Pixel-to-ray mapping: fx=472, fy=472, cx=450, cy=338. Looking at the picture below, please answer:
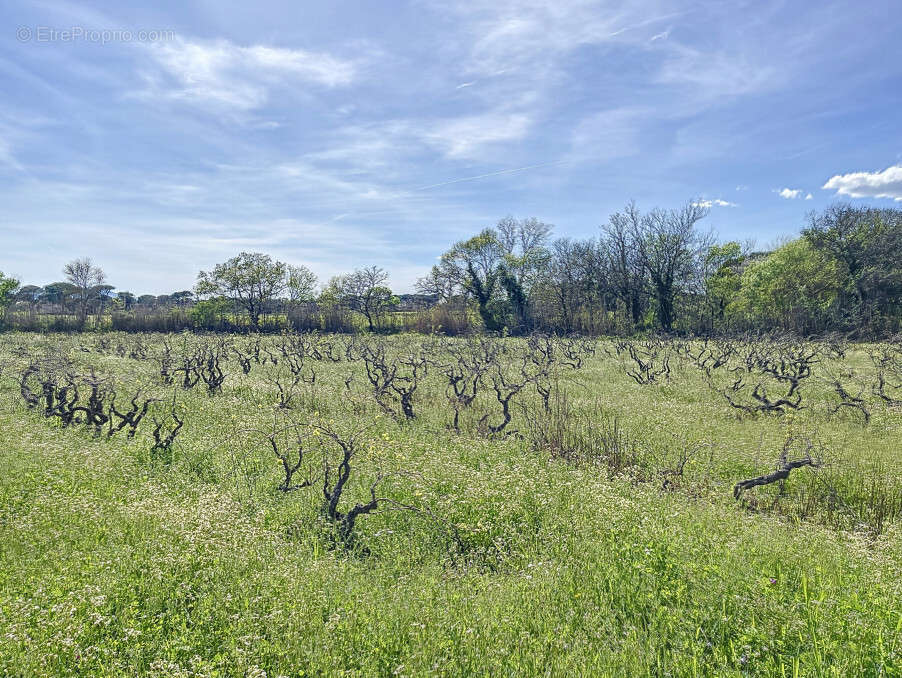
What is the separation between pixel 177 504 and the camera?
6.89 metres

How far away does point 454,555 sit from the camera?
5863mm

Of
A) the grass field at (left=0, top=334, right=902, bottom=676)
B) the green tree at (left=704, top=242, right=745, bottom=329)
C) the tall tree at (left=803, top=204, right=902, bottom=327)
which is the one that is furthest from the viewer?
the green tree at (left=704, top=242, right=745, bottom=329)

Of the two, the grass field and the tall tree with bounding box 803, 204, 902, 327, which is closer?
the grass field

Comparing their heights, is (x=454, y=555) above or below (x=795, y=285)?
below

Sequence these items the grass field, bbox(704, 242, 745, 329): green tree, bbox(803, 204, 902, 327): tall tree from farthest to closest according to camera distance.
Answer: bbox(704, 242, 745, 329): green tree → bbox(803, 204, 902, 327): tall tree → the grass field

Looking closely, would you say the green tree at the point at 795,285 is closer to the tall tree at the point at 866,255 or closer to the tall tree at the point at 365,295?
the tall tree at the point at 866,255

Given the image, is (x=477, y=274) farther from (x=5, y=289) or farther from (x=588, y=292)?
(x=5, y=289)

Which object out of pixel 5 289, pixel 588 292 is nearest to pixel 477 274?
pixel 588 292

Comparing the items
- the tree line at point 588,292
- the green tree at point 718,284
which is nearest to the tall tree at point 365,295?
the tree line at point 588,292

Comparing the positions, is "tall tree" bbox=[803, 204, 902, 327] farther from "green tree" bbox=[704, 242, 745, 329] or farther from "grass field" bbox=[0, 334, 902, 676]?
"grass field" bbox=[0, 334, 902, 676]

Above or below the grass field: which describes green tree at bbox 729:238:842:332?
above

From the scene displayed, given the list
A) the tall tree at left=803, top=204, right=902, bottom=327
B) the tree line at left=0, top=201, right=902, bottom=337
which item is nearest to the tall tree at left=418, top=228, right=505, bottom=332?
the tree line at left=0, top=201, right=902, bottom=337

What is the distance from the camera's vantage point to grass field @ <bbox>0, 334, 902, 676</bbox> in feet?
12.7

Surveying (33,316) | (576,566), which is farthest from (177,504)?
(33,316)
